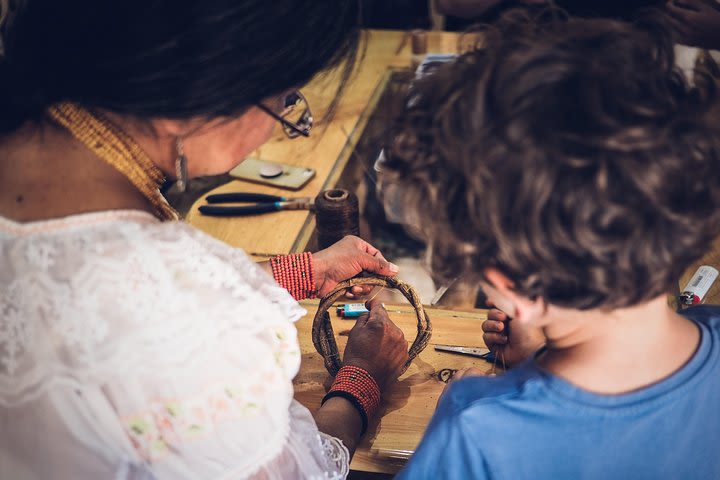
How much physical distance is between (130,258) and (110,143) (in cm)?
20

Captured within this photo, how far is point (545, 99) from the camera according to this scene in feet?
2.23

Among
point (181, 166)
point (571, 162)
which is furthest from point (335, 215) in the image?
point (571, 162)

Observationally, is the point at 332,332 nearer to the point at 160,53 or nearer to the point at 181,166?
the point at 181,166

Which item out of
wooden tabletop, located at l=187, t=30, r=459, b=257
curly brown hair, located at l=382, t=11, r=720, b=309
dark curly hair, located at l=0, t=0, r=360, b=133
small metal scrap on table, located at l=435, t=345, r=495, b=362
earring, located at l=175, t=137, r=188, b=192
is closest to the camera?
curly brown hair, located at l=382, t=11, r=720, b=309

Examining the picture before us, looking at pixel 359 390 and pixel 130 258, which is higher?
pixel 130 258

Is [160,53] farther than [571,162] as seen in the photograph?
Yes

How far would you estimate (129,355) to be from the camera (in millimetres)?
823

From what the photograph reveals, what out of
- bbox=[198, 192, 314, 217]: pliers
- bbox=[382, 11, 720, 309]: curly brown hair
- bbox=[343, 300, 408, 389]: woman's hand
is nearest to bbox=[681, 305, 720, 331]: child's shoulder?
bbox=[382, 11, 720, 309]: curly brown hair

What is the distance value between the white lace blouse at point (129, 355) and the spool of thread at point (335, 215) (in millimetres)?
761

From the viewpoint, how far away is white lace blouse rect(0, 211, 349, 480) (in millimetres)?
817

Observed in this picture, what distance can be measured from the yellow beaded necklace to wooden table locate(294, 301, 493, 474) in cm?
59

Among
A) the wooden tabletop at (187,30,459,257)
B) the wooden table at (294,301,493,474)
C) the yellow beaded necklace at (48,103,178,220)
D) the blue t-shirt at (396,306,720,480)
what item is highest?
the yellow beaded necklace at (48,103,178,220)

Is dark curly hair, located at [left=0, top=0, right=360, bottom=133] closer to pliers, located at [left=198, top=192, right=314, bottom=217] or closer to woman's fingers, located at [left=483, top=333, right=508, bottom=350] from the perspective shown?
woman's fingers, located at [left=483, top=333, right=508, bottom=350]

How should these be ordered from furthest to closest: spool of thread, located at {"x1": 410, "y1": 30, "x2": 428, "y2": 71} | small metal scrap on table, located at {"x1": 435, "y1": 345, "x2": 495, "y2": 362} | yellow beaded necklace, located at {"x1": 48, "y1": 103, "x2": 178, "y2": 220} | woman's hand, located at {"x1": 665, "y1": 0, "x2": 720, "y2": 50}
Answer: spool of thread, located at {"x1": 410, "y1": 30, "x2": 428, "y2": 71} < woman's hand, located at {"x1": 665, "y1": 0, "x2": 720, "y2": 50} < small metal scrap on table, located at {"x1": 435, "y1": 345, "x2": 495, "y2": 362} < yellow beaded necklace, located at {"x1": 48, "y1": 103, "x2": 178, "y2": 220}
